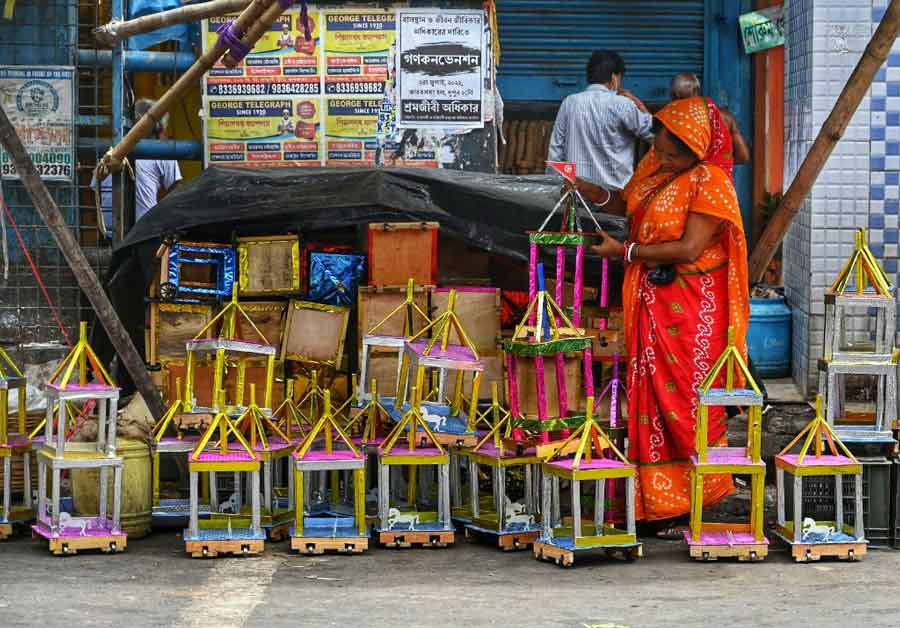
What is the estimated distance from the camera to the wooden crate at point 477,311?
812 cm

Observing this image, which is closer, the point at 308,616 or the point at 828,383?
the point at 308,616

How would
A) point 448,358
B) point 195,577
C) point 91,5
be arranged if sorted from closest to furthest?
point 195,577, point 448,358, point 91,5

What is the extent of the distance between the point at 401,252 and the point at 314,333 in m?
0.66

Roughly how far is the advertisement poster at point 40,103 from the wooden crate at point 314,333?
1.91 metres

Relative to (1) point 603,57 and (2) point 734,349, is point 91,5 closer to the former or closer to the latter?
→ (1) point 603,57

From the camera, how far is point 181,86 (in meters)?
8.06

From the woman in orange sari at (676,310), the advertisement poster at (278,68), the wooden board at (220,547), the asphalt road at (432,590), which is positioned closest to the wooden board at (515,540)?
the asphalt road at (432,590)

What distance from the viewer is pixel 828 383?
23.6ft

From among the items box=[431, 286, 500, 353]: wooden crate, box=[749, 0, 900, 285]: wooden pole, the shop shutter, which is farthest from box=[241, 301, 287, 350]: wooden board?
the shop shutter

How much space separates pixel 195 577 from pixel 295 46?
12.7 ft

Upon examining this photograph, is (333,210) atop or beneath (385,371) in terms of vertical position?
atop

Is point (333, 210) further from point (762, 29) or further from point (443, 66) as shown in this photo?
point (762, 29)

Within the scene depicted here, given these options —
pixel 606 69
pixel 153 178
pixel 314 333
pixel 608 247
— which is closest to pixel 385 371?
pixel 314 333

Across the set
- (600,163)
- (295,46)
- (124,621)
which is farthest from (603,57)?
(124,621)
